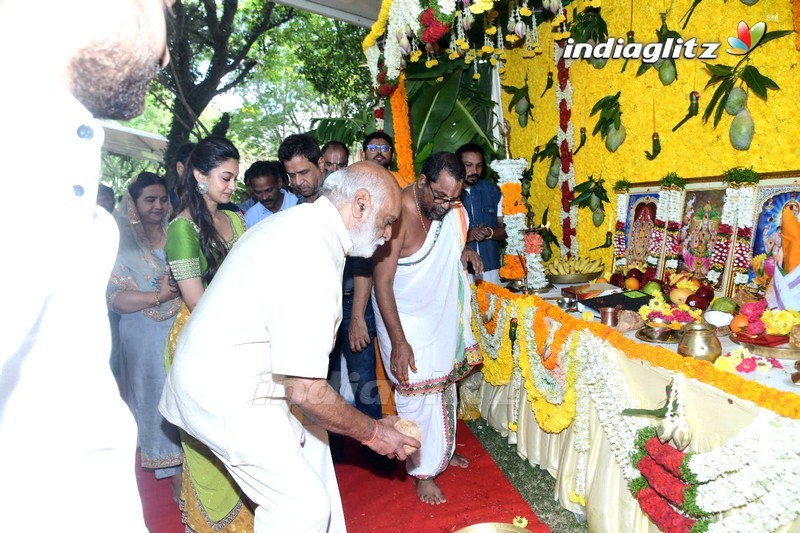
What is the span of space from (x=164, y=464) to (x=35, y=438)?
262 centimetres

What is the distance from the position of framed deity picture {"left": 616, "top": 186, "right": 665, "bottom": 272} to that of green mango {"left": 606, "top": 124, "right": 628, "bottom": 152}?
15.2 inches

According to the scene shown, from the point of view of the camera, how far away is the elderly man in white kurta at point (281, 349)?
145 cm

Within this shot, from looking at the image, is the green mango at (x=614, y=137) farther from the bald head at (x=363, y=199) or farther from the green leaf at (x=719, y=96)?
the bald head at (x=363, y=199)

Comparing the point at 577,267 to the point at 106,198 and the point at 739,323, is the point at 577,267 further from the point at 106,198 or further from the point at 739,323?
the point at 106,198

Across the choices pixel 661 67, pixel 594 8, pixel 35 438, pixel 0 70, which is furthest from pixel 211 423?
pixel 594 8

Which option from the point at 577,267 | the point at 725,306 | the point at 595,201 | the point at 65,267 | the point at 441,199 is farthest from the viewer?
the point at 595,201

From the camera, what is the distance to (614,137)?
159 inches

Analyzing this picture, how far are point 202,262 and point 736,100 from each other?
3.08 meters

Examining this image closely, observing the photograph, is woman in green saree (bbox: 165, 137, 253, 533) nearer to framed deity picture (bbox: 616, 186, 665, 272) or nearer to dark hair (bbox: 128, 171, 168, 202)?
dark hair (bbox: 128, 171, 168, 202)

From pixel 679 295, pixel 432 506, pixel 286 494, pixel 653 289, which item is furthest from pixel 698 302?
pixel 286 494

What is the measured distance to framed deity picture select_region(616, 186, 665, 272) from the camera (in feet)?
12.1

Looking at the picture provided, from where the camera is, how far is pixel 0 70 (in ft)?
1.84

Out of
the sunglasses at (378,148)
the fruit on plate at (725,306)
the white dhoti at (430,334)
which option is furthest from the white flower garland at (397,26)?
the fruit on plate at (725,306)


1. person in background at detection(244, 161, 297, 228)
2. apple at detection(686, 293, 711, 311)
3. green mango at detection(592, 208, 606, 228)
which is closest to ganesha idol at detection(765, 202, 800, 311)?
apple at detection(686, 293, 711, 311)
